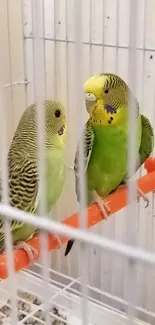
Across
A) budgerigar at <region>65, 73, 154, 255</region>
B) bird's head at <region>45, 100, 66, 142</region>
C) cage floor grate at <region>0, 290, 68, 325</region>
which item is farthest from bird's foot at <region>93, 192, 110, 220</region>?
cage floor grate at <region>0, 290, 68, 325</region>

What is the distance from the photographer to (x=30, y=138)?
31.3 inches

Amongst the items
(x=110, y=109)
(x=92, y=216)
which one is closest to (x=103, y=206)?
(x=92, y=216)

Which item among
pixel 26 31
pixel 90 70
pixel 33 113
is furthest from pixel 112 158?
pixel 26 31

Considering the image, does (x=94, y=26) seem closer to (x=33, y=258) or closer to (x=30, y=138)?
(x=30, y=138)

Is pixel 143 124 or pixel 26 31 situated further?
pixel 26 31

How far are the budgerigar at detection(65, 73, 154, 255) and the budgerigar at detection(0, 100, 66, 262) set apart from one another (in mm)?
34

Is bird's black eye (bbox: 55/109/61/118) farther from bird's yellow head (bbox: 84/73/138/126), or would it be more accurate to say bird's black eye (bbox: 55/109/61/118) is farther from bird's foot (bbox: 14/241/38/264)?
bird's foot (bbox: 14/241/38/264)

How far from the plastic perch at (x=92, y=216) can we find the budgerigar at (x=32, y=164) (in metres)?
0.02

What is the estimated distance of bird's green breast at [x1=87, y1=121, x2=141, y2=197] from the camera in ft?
2.65

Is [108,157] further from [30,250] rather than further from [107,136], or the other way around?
[30,250]

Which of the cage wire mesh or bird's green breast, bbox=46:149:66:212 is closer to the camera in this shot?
bird's green breast, bbox=46:149:66:212

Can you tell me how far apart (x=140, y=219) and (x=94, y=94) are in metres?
0.42

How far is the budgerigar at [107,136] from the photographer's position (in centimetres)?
77

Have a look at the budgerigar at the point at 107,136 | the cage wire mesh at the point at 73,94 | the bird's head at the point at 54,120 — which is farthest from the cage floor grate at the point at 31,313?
the bird's head at the point at 54,120
